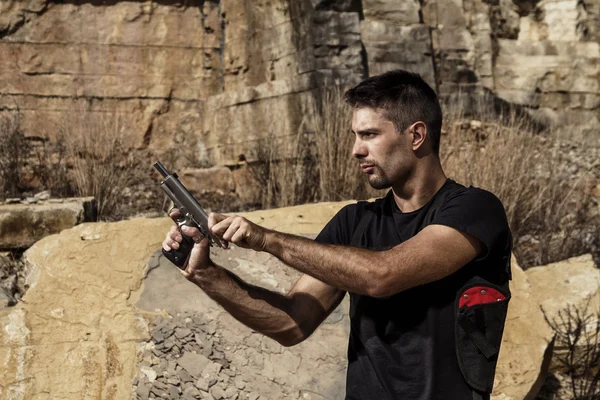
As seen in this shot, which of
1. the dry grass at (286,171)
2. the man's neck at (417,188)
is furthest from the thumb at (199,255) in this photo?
the dry grass at (286,171)

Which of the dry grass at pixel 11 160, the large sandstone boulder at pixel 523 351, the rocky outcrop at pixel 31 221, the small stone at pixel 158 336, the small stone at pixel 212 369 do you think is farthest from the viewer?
the dry grass at pixel 11 160

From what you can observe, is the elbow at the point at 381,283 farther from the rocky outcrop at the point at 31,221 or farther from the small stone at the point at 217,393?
the rocky outcrop at the point at 31,221

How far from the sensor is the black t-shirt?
2.15 m

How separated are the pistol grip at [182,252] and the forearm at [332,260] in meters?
0.29

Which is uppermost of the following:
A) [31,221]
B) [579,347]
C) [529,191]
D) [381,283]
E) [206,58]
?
[381,283]

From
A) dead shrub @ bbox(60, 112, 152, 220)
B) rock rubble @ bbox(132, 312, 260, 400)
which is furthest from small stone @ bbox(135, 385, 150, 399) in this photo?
dead shrub @ bbox(60, 112, 152, 220)

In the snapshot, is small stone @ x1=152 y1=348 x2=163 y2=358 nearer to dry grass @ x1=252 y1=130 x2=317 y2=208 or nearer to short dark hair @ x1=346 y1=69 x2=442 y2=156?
short dark hair @ x1=346 y1=69 x2=442 y2=156

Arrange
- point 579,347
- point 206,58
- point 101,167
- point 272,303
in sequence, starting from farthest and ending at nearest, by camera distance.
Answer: point 206,58 < point 101,167 < point 579,347 < point 272,303

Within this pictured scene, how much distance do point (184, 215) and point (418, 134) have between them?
69cm

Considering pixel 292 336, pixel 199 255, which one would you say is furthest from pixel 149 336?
pixel 199 255

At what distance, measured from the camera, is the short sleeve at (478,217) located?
84.1 inches

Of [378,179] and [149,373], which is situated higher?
[378,179]

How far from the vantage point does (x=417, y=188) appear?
2.36 metres

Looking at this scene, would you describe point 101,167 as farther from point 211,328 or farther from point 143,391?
point 143,391
